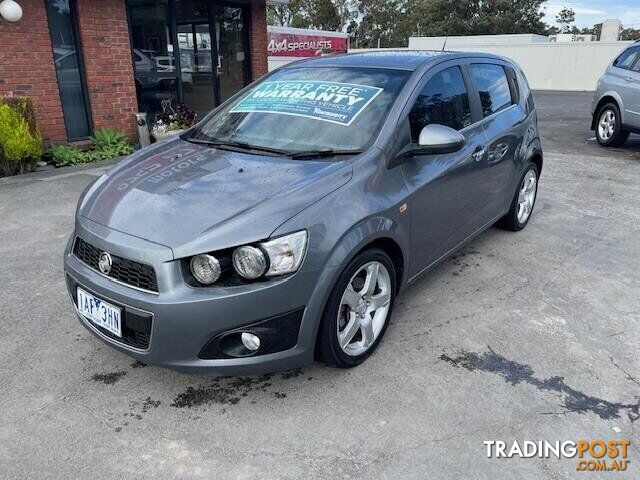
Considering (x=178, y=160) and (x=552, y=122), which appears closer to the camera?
(x=178, y=160)

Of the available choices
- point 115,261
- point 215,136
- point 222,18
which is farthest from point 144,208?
point 222,18

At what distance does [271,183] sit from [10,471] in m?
1.72

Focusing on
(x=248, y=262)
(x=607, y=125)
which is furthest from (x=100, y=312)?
(x=607, y=125)

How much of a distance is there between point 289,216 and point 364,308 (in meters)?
0.78

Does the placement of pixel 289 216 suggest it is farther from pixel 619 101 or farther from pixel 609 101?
pixel 609 101

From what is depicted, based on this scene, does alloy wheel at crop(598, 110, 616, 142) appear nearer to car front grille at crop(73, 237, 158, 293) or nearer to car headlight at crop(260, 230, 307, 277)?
car headlight at crop(260, 230, 307, 277)

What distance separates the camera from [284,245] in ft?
7.84

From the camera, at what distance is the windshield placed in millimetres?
3094

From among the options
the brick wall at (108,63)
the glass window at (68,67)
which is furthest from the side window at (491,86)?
the glass window at (68,67)

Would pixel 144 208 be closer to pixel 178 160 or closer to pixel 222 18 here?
pixel 178 160

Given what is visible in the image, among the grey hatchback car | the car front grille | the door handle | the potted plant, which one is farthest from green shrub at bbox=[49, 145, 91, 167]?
the door handle

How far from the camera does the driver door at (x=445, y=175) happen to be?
10.5 feet

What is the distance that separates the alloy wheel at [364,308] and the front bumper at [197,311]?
0.31 m

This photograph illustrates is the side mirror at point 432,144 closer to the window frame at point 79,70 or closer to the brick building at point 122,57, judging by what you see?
the brick building at point 122,57
